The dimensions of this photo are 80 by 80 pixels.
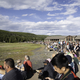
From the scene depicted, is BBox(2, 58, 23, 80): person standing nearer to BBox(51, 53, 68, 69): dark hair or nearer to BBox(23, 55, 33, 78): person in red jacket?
BBox(51, 53, 68, 69): dark hair

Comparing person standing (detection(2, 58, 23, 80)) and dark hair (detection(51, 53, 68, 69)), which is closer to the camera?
dark hair (detection(51, 53, 68, 69))

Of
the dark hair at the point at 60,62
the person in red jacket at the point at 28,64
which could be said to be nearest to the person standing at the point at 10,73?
the dark hair at the point at 60,62

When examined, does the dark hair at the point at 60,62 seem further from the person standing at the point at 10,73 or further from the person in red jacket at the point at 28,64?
the person in red jacket at the point at 28,64

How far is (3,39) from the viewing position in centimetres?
7594

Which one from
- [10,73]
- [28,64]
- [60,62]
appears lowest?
[28,64]

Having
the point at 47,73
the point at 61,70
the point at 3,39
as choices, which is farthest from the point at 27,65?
the point at 3,39

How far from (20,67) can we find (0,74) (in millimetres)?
1144

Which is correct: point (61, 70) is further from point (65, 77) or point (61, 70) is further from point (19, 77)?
point (19, 77)

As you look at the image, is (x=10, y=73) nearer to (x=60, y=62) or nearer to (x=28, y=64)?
(x=60, y=62)

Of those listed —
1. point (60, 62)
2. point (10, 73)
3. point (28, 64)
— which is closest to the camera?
point (60, 62)

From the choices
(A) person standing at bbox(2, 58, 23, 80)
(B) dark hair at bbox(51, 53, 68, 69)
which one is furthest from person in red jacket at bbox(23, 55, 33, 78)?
(B) dark hair at bbox(51, 53, 68, 69)

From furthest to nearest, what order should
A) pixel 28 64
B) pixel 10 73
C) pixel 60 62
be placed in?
pixel 28 64
pixel 10 73
pixel 60 62

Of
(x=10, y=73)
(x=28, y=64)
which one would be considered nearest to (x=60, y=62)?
(x=10, y=73)

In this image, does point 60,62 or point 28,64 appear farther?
point 28,64
